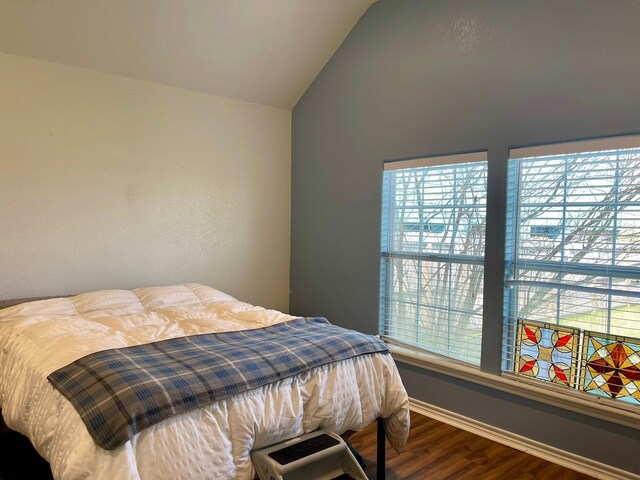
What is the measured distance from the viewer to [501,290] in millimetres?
2701

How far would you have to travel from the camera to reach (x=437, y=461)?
2453 mm


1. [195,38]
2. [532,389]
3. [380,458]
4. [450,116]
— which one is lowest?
[380,458]

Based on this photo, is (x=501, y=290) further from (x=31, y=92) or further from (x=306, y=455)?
(x=31, y=92)

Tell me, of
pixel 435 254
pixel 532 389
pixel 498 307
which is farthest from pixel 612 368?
pixel 435 254

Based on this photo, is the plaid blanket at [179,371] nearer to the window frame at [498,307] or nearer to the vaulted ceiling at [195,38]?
the window frame at [498,307]

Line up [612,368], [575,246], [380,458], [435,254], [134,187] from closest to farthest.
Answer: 1. [380,458]
2. [612,368]
3. [575,246]
4. [435,254]
5. [134,187]

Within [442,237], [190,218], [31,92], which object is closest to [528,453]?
[442,237]

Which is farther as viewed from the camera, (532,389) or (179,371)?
(532,389)

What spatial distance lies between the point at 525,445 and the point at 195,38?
129 inches

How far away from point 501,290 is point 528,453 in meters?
0.90

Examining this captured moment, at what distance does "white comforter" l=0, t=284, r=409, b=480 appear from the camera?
4.69 feet

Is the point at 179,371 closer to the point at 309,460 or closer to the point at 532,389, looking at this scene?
the point at 309,460

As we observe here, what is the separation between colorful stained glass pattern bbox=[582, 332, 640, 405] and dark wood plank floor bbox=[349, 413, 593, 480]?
0.45m

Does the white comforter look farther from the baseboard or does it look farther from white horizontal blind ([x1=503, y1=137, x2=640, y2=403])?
white horizontal blind ([x1=503, y1=137, x2=640, y2=403])
